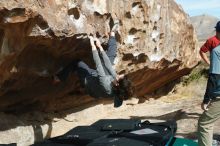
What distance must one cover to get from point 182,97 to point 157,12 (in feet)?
13.8

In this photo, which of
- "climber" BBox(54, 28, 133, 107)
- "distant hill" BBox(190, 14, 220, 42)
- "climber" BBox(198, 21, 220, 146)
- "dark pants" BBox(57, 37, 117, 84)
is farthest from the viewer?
"distant hill" BBox(190, 14, 220, 42)

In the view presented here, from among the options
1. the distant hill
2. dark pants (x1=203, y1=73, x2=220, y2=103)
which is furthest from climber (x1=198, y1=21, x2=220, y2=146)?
the distant hill

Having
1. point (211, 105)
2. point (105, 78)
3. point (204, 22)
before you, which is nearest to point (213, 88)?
point (211, 105)

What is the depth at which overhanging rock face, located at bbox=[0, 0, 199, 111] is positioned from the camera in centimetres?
599

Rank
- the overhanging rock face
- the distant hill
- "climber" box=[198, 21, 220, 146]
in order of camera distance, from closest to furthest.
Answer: "climber" box=[198, 21, 220, 146], the overhanging rock face, the distant hill

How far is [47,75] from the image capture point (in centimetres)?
724

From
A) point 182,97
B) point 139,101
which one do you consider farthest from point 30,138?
point 182,97

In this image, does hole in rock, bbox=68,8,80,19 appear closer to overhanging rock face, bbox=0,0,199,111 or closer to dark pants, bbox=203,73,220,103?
overhanging rock face, bbox=0,0,199,111

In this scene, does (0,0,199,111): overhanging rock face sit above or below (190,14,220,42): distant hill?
above

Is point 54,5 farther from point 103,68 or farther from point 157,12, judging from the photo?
point 157,12

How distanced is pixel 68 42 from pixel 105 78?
2.80 feet

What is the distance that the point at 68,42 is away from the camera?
6.83 meters

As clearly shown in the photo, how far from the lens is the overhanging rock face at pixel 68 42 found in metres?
5.99

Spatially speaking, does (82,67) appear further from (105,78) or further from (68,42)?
(105,78)
